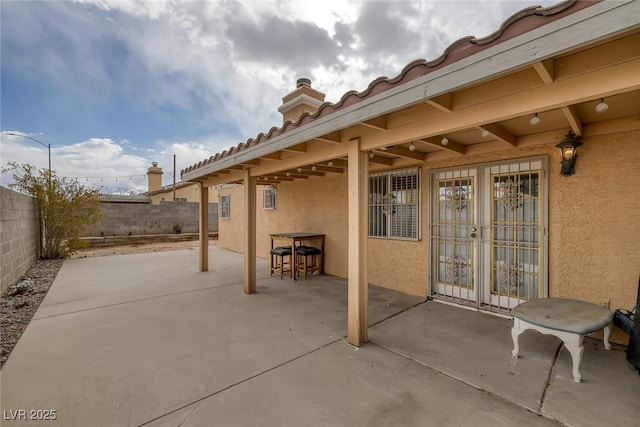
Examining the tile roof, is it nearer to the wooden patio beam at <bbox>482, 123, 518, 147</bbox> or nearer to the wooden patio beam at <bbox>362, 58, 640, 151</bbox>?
the wooden patio beam at <bbox>362, 58, 640, 151</bbox>

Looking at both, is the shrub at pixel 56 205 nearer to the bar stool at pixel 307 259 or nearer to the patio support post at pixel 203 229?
the patio support post at pixel 203 229

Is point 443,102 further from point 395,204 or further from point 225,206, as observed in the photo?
point 225,206

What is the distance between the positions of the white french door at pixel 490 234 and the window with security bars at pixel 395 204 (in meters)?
0.38

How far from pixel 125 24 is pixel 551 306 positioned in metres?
10.2

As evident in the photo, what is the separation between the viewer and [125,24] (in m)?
6.99

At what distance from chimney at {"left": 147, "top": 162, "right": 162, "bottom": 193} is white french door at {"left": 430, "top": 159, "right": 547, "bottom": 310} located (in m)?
23.2

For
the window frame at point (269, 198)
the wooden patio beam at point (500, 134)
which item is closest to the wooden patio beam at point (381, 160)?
the wooden patio beam at point (500, 134)

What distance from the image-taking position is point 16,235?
20.2 feet

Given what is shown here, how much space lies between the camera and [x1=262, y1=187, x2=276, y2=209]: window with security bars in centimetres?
943

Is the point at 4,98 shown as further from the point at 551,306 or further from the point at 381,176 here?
the point at 551,306

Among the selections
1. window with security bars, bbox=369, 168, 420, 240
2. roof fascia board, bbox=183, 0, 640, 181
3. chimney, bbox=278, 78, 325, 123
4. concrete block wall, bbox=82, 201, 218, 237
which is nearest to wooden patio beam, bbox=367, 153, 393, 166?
window with security bars, bbox=369, 168, 420, 240

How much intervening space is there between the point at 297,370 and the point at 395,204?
12.6ft

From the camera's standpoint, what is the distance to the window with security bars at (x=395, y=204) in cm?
540

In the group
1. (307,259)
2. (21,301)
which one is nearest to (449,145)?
(307,259)
